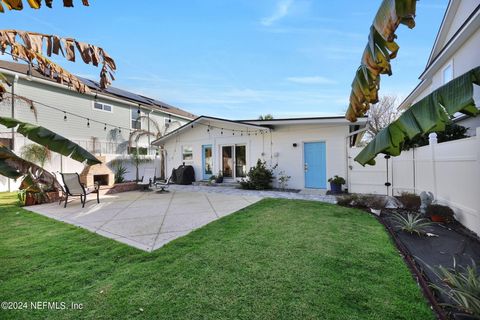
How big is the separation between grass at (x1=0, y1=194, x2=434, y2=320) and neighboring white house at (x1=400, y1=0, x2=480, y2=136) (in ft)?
20.2

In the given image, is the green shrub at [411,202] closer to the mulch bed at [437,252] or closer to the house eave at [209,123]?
the mulch bed at [437,252]

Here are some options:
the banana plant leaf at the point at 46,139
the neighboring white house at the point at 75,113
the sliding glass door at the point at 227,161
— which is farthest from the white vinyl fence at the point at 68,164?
the banana plant leaf at the point at 46,139

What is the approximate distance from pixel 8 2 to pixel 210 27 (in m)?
8.90

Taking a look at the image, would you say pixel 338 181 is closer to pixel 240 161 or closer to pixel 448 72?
pixel 240 161

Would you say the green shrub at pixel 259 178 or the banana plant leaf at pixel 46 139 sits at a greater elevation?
the banana plant leaf at pixel 46 139

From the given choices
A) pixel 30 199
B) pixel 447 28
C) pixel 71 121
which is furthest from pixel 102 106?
pixel 447 28

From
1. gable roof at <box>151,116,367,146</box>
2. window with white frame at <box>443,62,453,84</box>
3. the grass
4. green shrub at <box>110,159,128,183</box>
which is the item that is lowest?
the grass

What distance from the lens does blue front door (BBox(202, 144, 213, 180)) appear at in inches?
573

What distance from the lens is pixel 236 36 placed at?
11.5m

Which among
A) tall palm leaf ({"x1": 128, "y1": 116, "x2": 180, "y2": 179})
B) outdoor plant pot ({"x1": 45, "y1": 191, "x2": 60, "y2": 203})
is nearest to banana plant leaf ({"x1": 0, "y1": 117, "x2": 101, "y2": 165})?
outdoor plant pot ({"x1": 45, "y1": 191, "x2": 60, "y2": 203})

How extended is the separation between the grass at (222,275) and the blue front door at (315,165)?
18.8 ft

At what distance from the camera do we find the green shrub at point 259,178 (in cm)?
1165

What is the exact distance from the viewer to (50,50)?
14.2 ft

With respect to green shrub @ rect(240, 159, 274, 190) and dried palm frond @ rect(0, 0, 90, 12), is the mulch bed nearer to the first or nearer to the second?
dried palm frond @ rect(0, 0, 90, 12)
